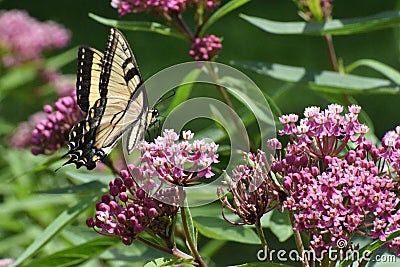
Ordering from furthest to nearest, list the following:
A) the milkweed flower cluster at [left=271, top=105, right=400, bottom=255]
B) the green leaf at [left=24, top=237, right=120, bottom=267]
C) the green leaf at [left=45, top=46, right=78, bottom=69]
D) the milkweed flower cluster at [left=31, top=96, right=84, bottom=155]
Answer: the green leaf at [left=45, top=46, right=78, bottom=69] < the milkweed flower cluster at [left=31, top=96, right=84, bottom=155] < the green leaf at [left=24, top=237, right=120, bottom=267] < the milkweed flower cluster at [left=271, top=105, right=400, bottom=255]

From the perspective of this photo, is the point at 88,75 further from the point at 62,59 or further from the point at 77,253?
the point at 62,59

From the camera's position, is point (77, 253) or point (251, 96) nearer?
point (77, 253)

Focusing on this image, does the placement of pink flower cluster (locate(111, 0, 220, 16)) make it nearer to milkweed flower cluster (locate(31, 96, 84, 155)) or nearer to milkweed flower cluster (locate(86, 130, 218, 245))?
milkweed flower cluster (locate(31, 96, 84, 155))

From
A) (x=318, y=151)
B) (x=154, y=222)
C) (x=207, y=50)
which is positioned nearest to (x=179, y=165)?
(x=154, y=222)

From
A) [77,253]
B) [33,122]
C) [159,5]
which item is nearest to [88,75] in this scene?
[159,5]

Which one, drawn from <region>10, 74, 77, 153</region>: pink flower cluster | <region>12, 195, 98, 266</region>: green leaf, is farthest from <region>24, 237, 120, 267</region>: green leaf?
<region>10, 74, 77, 153</region>: pink flower cluster

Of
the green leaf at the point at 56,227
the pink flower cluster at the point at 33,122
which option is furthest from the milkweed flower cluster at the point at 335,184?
the pink flower cluster at the point at 33,122

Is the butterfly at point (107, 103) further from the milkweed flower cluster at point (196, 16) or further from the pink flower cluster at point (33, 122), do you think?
the pink flower cluster at point (33, 122)
